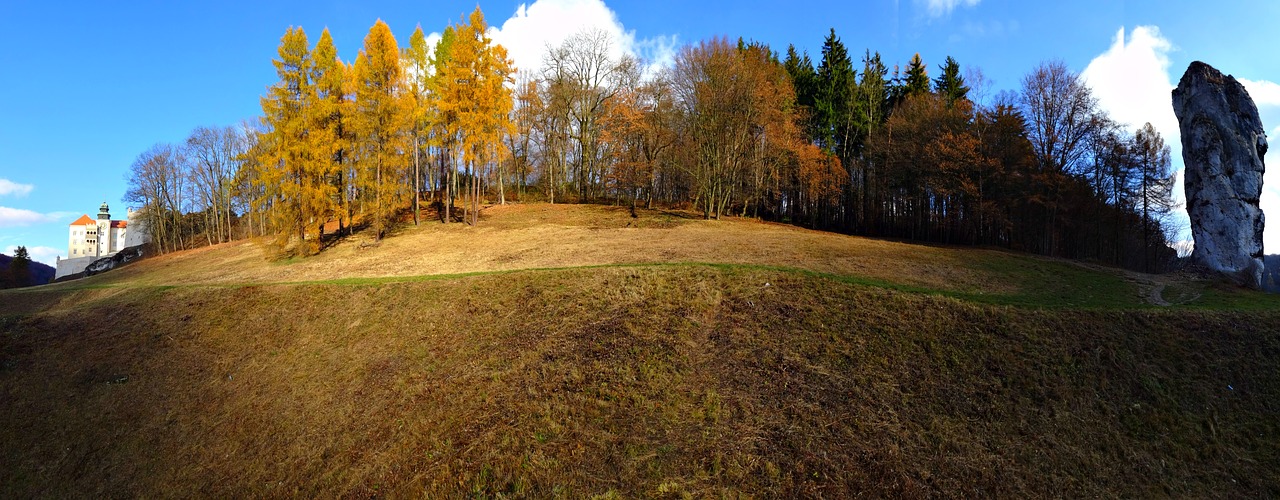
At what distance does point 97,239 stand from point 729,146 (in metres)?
106

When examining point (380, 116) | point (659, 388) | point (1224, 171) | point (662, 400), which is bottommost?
point (662, 400)

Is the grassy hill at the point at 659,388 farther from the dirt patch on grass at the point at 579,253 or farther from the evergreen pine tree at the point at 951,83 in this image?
the evergreen pine tree at the point at 951,83

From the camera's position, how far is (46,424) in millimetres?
10711

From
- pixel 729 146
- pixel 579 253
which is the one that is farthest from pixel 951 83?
pixel 579 253

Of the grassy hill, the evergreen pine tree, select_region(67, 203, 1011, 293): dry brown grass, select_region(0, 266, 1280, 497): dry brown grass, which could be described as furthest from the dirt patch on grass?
the evergreen pine tree

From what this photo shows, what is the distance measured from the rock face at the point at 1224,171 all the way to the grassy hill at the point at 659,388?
4.99m

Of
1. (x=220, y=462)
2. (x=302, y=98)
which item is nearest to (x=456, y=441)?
(x=220, y=462)

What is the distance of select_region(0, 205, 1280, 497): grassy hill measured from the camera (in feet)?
25.3

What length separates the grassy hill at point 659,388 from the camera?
772 cm

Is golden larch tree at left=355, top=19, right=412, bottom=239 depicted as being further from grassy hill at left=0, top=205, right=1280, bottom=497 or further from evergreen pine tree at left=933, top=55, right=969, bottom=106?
evergreen pine tree at left=933, top=55, right=969, bottom=106

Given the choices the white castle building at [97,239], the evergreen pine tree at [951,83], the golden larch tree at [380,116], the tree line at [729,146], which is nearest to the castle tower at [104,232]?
the white castle building at [97,239]

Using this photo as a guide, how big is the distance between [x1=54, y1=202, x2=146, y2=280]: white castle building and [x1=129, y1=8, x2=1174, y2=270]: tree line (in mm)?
37915

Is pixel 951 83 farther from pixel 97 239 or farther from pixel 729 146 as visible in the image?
pixel 97 239

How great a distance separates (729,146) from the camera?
3266 cm
